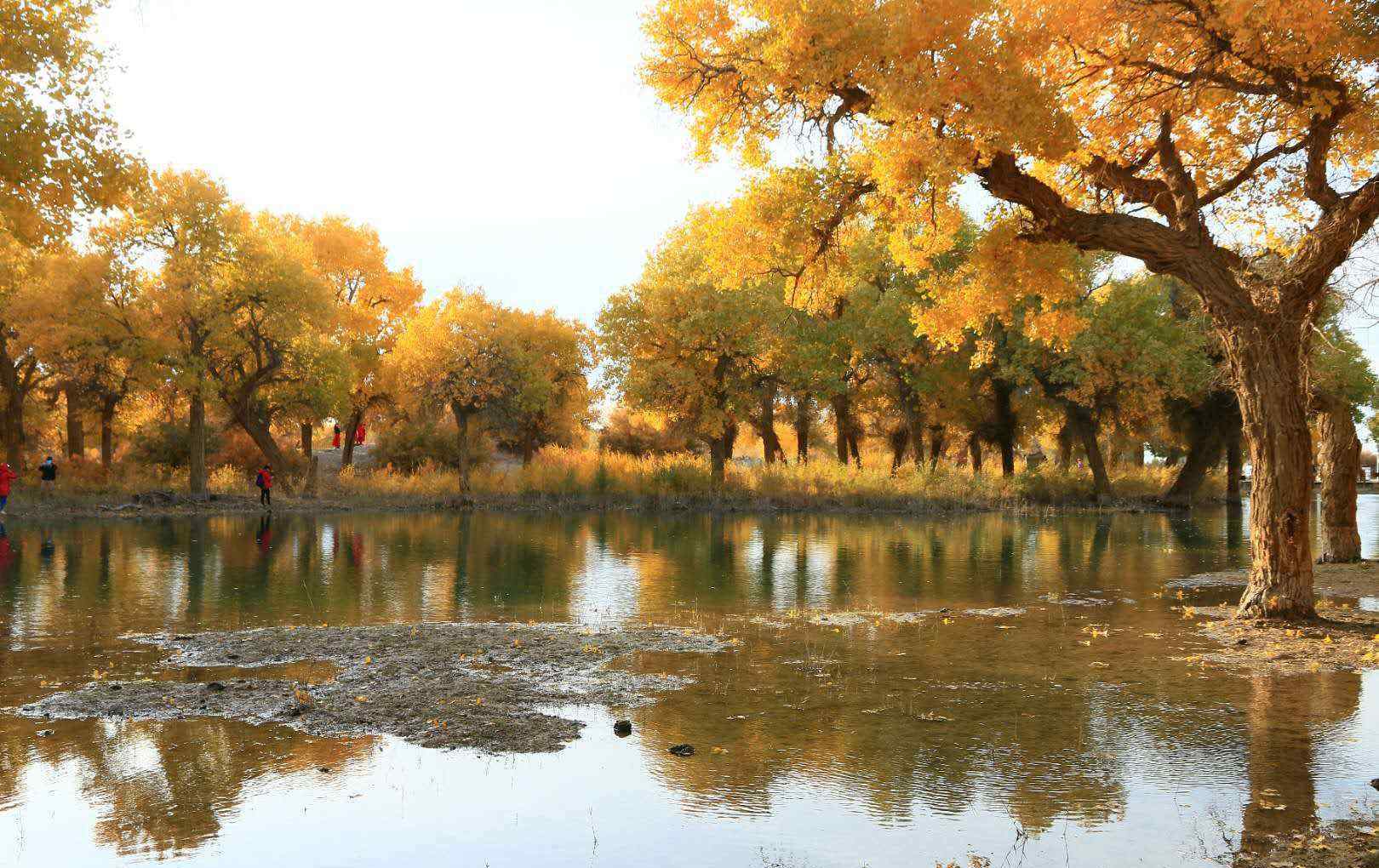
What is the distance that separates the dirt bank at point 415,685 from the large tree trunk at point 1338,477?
1188cm

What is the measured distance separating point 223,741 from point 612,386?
38.4 m

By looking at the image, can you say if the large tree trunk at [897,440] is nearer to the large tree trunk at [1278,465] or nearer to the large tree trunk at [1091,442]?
the large tree trunk at [1091,442]

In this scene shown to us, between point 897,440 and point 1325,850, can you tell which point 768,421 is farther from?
point 1325,850

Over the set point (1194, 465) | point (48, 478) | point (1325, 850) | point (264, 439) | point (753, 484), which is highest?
point (264, 439)

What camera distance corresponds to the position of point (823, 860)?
5.64m

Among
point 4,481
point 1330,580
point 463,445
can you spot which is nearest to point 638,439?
point 463,445

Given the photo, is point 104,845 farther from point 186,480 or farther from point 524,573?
point 186,480

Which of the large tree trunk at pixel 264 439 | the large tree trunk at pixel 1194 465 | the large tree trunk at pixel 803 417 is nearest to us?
the large tree trunk at pixel 264 439

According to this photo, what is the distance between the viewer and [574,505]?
42.0 metres

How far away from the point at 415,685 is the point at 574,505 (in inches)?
1283

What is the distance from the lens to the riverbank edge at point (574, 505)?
37.8 m

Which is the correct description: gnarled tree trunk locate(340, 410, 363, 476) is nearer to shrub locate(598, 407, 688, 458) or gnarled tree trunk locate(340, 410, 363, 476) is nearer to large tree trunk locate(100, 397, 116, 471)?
large tree trunk locate(100, 397, 116, 471)

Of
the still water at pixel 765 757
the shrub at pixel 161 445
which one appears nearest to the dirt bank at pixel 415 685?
the still water at pixel 765 757

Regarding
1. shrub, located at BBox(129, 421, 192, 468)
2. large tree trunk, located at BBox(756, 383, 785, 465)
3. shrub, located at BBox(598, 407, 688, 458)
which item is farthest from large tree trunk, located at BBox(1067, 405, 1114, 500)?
shrub, located at BBox(129, 421, 192, 468)
